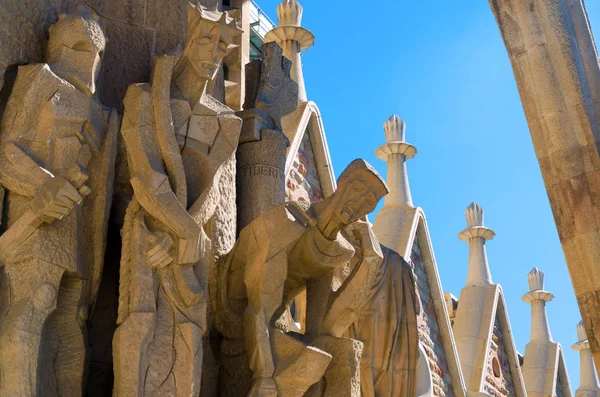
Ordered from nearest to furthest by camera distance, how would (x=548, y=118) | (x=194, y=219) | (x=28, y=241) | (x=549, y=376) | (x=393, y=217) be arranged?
1. (x=28, y=241)
2. (x=194, y=219)
3. (x=548, y=118)
4. (x=393, y=217)
5. (x=549, y=376)

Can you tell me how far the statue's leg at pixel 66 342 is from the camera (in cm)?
548

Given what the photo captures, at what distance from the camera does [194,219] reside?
5.80 metres

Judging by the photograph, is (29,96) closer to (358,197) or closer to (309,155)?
(358,197)

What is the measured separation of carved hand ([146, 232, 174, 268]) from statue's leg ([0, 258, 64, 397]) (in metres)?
0.44

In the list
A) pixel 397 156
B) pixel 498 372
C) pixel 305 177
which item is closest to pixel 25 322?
pixel 305 177

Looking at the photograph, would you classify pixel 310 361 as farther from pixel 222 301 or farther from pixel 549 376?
pixel 549 376

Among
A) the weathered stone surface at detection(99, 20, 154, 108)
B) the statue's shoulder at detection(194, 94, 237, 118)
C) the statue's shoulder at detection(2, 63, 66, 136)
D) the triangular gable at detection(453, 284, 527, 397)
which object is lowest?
the statue's shoulder at detection(2, 63, 66, 136)

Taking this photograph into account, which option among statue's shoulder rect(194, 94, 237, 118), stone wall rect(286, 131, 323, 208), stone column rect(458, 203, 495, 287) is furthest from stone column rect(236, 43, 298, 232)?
stone column rect(458, 203, 495, 287)

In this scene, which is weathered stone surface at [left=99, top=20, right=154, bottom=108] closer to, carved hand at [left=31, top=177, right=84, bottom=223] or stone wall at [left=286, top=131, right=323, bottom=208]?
carved hand at [left=31, top=177, right=84, bottom=223]

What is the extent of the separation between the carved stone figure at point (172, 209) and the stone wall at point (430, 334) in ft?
24.5

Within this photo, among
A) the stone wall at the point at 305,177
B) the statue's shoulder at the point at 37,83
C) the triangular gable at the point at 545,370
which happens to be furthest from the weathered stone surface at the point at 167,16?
the triangular gable at the point at 545,370

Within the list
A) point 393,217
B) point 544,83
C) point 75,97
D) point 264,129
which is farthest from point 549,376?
point 75,97

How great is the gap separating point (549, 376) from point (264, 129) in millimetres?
11539

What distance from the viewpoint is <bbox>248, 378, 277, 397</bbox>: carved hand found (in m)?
5.60
